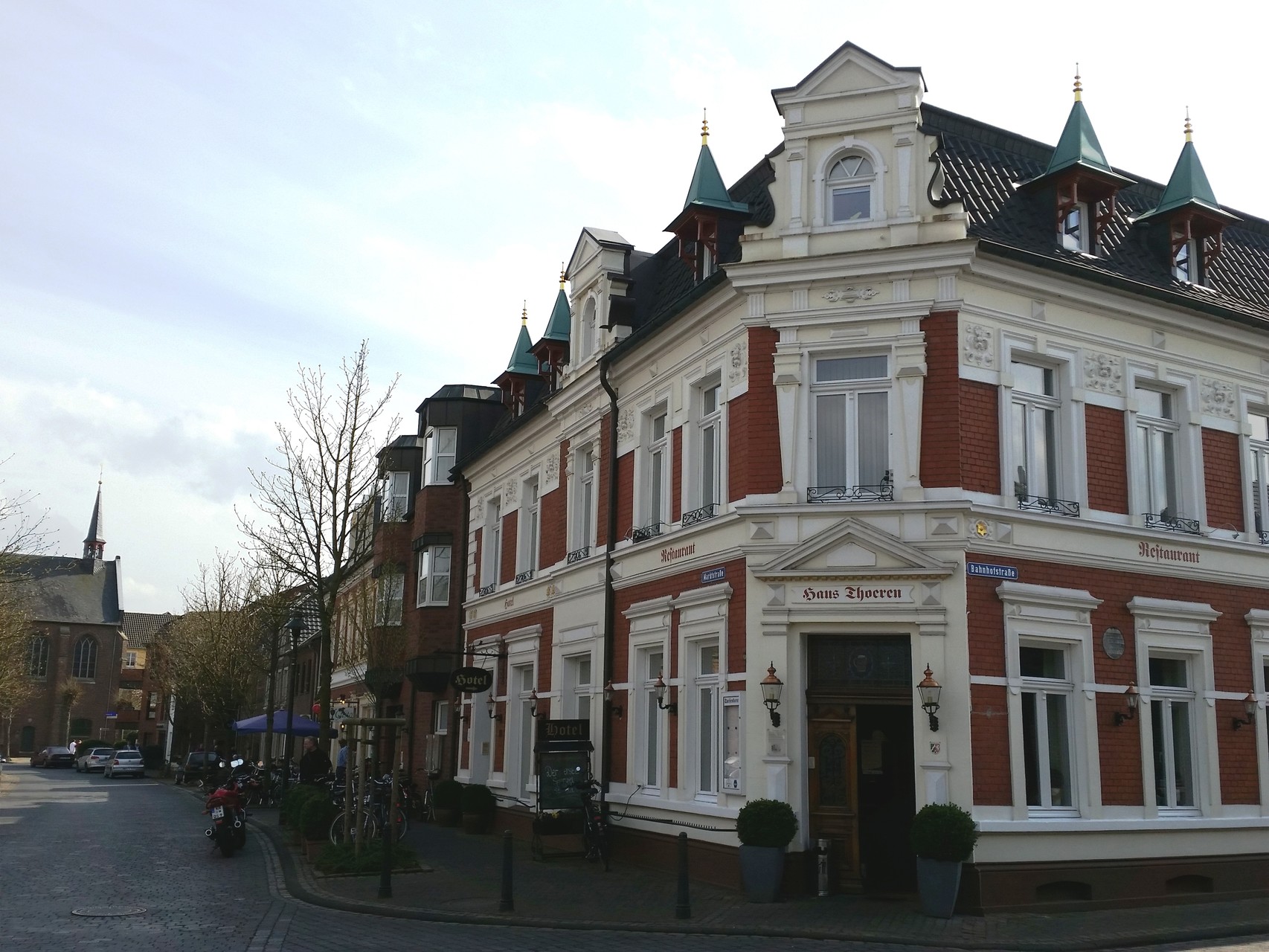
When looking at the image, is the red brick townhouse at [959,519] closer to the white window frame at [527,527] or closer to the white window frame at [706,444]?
the white window frame at [706,444]

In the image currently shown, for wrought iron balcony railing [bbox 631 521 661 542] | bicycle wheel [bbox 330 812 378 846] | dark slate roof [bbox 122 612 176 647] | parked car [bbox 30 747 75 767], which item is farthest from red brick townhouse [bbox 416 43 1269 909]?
dark slate roof [bbox 122 612 176 647]

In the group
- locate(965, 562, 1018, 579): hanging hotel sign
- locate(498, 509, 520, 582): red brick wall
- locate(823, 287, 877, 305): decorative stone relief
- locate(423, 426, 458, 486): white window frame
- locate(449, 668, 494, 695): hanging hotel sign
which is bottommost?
locate(449, 668, 494, 695): hanging hotel sign

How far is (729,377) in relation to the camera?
18.1 meters

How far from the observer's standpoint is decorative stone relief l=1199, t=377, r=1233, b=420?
734 inches

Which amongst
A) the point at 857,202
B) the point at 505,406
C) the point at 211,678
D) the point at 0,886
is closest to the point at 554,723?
the point at 0,886

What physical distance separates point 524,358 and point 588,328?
6.70 m

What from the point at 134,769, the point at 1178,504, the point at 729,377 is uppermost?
the point at 729,377

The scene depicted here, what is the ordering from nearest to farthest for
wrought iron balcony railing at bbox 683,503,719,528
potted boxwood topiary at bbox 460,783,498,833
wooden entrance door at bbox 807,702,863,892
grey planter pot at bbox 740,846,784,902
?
grey planter pot at bbox 740,846,784,902, wooden entrance door at bbox 807,702,863,892, wrought iron balcony railing at bbox 683,503,719,528, potted boxwood topiary at bbox 460,783,498,833

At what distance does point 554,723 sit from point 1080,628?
9.04 metres

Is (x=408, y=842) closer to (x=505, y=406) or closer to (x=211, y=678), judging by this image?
(x=505, y=406)

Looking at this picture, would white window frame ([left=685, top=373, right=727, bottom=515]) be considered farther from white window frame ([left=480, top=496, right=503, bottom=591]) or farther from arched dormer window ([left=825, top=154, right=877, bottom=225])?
white window frame ([left=480, top=496, right=503, bottom=591])

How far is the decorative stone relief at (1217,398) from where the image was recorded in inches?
734

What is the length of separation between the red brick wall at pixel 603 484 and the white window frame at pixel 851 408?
246 inches

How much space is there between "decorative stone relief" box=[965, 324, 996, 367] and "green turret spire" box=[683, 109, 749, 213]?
506 centimetres
